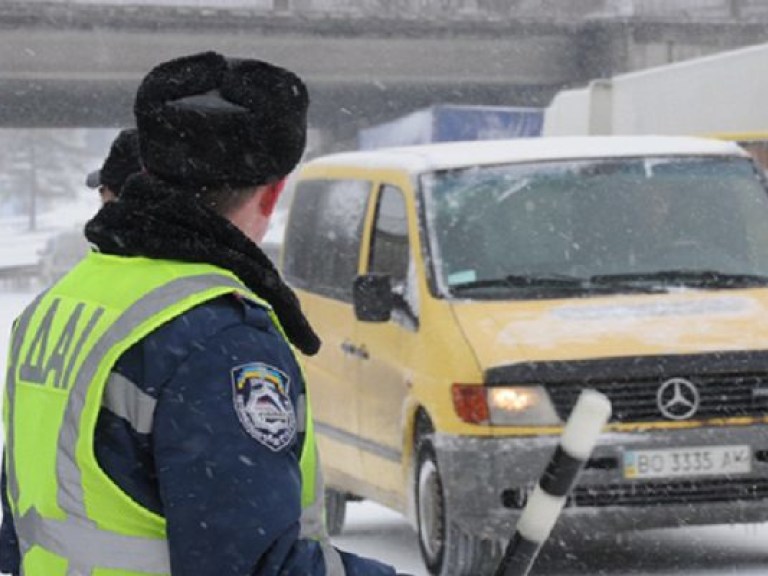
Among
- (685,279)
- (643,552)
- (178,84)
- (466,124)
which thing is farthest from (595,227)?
(466,124)

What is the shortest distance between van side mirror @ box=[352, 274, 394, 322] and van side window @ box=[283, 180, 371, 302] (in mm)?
863

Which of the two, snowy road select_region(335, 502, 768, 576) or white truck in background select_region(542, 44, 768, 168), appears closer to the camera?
snowy road select_region(335, 502, 768, 576)

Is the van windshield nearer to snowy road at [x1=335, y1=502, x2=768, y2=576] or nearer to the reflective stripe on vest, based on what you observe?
snowy road at [x1=335, y1=502, x2=768, y2=576]

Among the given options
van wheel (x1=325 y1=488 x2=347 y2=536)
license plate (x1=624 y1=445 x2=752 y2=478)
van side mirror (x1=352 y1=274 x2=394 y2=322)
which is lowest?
van wheel (x1=325 y1=488 x2=347 y2=536)

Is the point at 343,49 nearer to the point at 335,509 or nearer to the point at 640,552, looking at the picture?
the point at 335,509

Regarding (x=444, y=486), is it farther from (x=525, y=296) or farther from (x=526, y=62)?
(x=526, y=62)

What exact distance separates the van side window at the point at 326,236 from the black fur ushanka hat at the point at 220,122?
804 centimetres

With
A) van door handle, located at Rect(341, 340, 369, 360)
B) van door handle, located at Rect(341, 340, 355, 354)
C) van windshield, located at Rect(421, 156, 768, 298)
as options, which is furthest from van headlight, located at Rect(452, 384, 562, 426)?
van door handle, located at Rect(341, 340, 355, 354)

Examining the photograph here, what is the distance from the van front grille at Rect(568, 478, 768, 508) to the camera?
9219mm

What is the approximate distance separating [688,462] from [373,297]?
5.39 ft

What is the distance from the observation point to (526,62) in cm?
6134

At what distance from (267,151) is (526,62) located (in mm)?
58914

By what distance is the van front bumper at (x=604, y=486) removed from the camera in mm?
9086

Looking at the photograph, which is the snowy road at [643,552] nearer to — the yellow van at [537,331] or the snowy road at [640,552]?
the snowy road at [640,552]
